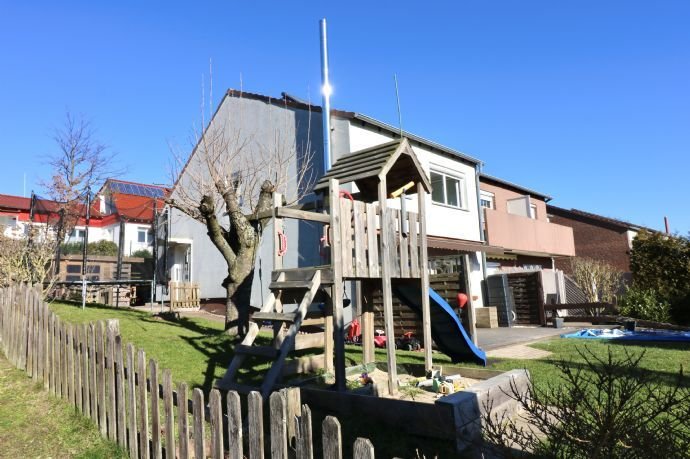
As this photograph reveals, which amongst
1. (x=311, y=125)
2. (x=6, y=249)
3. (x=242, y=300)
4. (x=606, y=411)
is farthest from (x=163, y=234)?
(x=606, y=411)

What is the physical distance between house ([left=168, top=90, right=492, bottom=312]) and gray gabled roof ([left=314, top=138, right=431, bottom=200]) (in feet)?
19.4

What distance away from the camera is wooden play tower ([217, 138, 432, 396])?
5793mm

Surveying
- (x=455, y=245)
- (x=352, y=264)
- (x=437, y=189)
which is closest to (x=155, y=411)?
(x=352, y=264)

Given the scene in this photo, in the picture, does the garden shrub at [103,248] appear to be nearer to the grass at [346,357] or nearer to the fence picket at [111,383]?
the grass at [346,357]

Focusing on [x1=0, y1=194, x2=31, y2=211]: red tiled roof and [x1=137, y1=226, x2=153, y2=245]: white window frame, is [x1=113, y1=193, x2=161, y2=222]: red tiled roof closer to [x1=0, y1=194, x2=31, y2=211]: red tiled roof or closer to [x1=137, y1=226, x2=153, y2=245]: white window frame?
[x1=137, y1=226, x2=153, y2=245]: white window frame

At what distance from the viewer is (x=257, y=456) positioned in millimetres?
2768

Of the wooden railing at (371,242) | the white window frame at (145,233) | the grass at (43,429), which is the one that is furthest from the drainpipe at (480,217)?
the white window frame at (145,233)

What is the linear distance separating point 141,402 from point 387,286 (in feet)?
12.8

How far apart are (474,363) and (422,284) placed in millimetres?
2177

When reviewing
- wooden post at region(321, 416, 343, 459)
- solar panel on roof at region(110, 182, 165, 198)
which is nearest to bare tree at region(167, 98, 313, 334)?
wooden post at region(321, 416, 343, 459)

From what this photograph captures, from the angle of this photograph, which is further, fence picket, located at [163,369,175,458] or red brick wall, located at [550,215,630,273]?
red brick wall, located at [550,215,630,273]

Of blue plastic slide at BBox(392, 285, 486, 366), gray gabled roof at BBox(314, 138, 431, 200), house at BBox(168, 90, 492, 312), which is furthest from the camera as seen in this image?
house at BBox(168, 90, 492, 312)

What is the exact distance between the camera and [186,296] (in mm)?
17859

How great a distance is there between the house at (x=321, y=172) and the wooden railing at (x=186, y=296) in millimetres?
878
